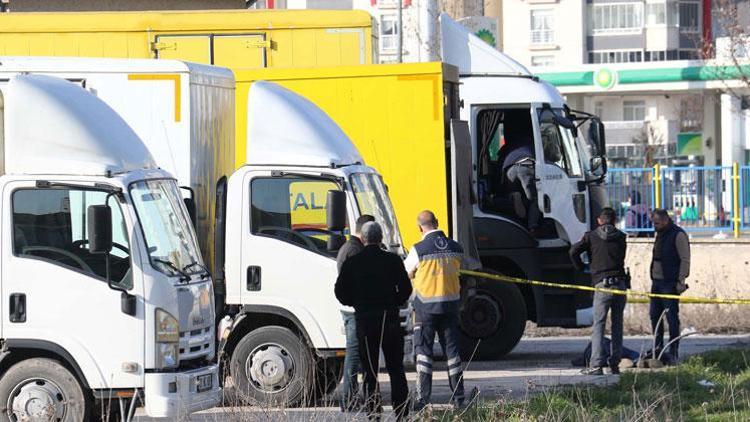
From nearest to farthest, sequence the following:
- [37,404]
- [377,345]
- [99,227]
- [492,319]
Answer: [99,227], [37,404], [377,345], [492,319]

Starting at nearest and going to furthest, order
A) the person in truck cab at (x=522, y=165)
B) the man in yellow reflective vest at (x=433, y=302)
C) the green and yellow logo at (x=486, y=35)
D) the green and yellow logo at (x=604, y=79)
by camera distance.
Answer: the man in yellow reflective vest at (x=433, y=302)
the person in truck cab at (x=522, y=165)
the green and yellow logo at (x=486, y=35)
the green and yellow logo at (x=604, y=79)

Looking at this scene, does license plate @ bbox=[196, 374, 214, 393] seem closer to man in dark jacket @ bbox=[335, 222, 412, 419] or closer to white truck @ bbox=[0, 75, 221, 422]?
white truck @ bbox=[0, 75, 221, 422]

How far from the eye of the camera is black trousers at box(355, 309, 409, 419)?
11.9 meters

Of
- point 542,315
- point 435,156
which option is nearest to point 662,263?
point 542,315

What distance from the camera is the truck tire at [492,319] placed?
1698 centimetres

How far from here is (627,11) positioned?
252 ft

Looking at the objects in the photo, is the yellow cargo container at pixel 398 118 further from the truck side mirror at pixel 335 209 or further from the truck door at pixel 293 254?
the truck side mirror at pixel 335 209

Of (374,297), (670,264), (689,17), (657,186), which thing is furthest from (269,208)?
(689,17)

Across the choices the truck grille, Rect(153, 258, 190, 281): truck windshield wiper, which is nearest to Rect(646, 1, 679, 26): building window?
the truck grille

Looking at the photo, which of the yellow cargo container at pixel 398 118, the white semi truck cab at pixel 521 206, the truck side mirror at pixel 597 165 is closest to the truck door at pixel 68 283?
the yellow cargo container at pixel 398 118

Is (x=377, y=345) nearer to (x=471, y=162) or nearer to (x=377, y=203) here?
(x=377, y=203)

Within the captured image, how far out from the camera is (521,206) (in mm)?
17219

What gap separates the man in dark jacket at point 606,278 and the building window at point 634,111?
188 feet

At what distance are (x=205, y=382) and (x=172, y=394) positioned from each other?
430mm
